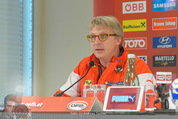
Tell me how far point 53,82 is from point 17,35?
94cm

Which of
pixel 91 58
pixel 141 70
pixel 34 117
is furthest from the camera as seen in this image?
pixel 91 58

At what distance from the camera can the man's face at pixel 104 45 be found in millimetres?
2279

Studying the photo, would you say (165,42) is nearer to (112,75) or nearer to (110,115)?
(112,75)

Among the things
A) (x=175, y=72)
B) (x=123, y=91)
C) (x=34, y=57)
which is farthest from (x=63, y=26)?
(x=123, y=91)

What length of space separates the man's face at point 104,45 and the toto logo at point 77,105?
1206mm

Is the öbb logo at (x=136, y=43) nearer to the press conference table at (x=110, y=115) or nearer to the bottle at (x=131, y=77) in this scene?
the bottle at (x=131, y=77)

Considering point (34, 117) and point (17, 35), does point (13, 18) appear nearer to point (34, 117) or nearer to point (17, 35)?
point (17, 35)

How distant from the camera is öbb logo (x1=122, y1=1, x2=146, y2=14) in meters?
3.41

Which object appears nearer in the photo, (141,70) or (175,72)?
(141,70)

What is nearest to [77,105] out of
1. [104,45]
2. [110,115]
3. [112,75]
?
[110,115]

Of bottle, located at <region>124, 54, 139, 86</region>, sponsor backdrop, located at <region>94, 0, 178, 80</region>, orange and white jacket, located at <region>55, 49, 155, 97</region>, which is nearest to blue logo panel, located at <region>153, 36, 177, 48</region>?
sponsor backdrop, located at <region>94, 0, 178, 80</region>

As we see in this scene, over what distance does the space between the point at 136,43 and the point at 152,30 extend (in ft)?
0.72

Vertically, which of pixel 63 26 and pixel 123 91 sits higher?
pixel 63 26

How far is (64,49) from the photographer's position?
4988 millimetres
